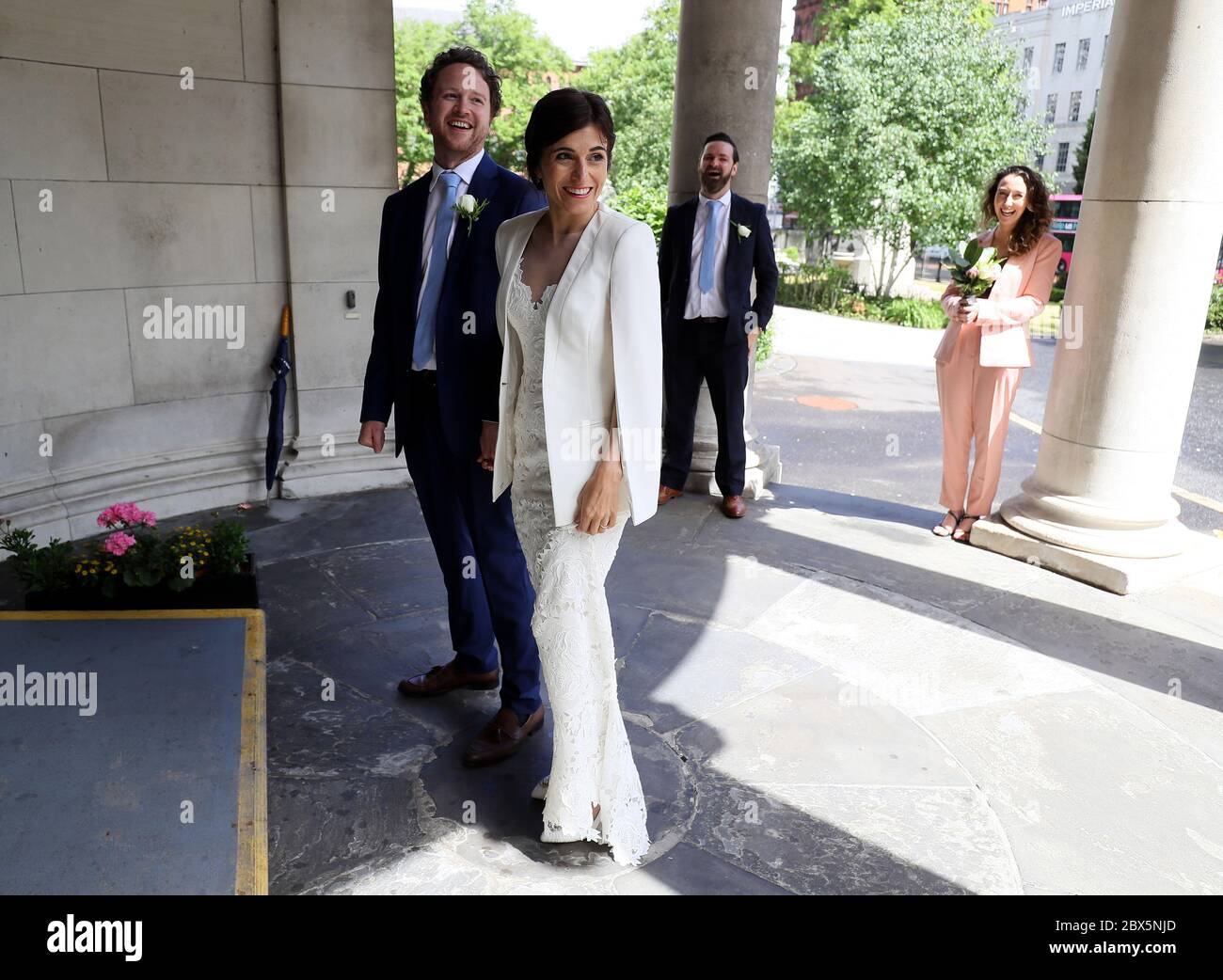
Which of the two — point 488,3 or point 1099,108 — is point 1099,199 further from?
point 488,3

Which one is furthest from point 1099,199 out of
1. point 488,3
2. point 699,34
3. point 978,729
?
point 488,3

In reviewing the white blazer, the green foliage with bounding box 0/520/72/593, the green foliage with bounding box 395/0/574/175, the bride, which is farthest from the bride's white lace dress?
the green foliage with bounding box 395/0/574/175

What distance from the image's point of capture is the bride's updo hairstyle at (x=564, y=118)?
9.44 ft

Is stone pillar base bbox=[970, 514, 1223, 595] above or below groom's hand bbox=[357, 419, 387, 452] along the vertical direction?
below

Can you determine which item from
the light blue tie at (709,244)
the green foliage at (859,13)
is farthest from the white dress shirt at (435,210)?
the green foliage at (859,13)

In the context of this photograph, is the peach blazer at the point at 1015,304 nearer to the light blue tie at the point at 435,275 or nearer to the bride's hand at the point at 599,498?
the light blue tie at the point at 435,275

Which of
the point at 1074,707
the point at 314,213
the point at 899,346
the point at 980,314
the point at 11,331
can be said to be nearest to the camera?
the point at 1074,707

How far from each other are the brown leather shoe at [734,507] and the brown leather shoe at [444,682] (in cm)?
298

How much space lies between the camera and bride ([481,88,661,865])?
2.90 metres

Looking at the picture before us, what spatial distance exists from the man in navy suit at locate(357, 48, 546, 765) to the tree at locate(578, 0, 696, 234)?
1095 inches

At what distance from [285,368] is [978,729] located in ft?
16.7

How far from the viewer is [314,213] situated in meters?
6.97

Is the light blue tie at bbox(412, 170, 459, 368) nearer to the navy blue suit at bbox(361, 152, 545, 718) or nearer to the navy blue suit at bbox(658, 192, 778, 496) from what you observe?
the navy blue suit at bbox(361, 152, 545, 718)

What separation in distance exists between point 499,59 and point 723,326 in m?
33.6
